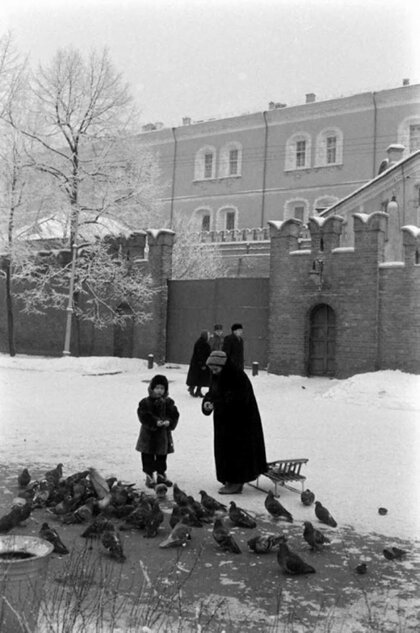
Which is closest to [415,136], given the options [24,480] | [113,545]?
[24,480]

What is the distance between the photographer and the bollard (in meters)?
3.25

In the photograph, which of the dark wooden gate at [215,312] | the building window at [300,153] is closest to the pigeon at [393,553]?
the dark wooden gate at [215,312]

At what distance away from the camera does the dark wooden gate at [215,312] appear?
67.5 feet

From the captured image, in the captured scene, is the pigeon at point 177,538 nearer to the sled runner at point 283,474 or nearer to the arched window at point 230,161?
the sled runner at point 283,474

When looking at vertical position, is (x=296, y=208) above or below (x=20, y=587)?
above

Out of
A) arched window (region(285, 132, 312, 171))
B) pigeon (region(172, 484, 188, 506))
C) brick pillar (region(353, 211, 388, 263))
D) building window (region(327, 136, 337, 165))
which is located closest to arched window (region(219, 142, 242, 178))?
arched window (region(285, 132, 312, 171))

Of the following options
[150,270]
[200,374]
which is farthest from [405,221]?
[200,374]

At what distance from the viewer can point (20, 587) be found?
3.31m

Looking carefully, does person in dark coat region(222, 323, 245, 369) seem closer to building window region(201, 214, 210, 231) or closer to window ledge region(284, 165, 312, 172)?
window ledge region(284, 165, 312, 172)

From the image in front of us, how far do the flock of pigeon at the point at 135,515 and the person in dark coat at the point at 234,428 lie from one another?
2.33 ft

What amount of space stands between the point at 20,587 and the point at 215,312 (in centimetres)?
1844

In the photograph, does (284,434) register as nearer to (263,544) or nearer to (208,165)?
(263,544)

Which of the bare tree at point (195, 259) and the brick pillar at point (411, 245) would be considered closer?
the brick pillar at point (411, 245)

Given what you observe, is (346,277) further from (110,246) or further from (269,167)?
(269,167)
